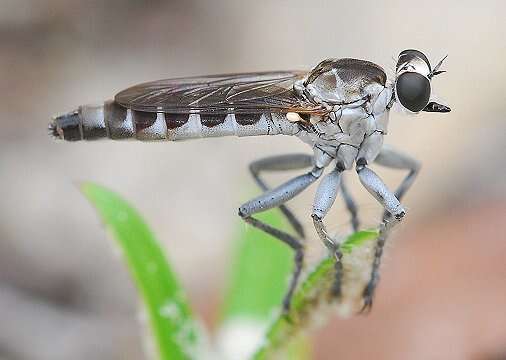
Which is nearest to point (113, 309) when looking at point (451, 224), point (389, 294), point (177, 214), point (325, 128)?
point (177, 214)

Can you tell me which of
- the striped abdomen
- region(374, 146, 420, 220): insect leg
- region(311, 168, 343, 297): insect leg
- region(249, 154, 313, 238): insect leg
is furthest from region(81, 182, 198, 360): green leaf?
region(374, 146, 420, 220): insect leg

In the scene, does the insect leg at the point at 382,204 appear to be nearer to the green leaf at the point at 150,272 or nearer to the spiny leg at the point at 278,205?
the spiny leg at the point at 278,205

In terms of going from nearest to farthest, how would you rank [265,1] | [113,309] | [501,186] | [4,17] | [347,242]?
1. [347,242]
2. [113,309]
3. [501,186]
4. [4,17]
5. [265,1]

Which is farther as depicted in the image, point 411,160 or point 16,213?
point 16,213

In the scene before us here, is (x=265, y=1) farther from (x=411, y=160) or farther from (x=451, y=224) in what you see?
(x=411, y=160)

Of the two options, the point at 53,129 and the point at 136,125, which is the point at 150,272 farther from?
the point at 53,129

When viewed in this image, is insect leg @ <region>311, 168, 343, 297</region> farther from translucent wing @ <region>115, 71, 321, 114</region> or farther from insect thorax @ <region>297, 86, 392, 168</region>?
translucent wing @ <region>115, 71, 321, 114</region>
